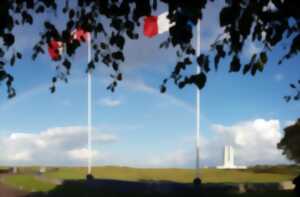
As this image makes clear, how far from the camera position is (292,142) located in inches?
1959

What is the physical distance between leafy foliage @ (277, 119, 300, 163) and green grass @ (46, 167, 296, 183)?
1.28 metres

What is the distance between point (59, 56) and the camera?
1174cm

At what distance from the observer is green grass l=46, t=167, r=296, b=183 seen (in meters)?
43.7

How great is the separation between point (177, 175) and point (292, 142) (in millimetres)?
9149

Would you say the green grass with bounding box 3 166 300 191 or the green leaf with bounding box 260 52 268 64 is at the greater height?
the green leaf with bounding box 260 52 268 64

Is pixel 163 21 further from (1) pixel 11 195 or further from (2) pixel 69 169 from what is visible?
(2) pixel 69 169

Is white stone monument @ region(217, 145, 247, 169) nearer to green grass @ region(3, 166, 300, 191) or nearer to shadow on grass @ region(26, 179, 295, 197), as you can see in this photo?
green grass @ region(3, 166, 300, 191)

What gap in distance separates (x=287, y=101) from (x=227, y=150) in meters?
38.1

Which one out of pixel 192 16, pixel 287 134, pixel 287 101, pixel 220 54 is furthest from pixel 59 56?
pixel 287 134

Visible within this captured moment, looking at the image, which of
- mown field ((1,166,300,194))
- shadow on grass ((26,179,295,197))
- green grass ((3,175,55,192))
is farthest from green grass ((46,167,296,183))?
shadow on grass ((26,179,295,197))

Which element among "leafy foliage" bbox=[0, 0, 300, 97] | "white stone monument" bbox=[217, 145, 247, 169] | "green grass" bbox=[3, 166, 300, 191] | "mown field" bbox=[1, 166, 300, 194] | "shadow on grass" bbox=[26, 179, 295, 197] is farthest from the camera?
"white stone monument" bbox=[217, 145, 247, 169]

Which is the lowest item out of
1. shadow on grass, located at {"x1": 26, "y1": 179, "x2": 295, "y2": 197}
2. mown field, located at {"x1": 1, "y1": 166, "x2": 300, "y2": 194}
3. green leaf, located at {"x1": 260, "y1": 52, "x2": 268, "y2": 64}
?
shadow on grass, located at {"x1": 26, "y1": 179, "x2": 295, "y2": 197}

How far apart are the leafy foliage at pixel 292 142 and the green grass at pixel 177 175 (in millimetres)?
1277

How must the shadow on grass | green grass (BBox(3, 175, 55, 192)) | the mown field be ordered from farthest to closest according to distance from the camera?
the mown field
green grass (BBox(3, 175, 55, 192))
the shadow on grass
